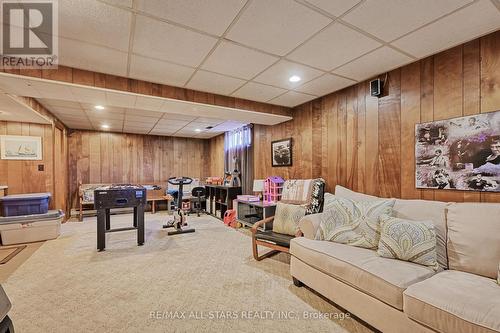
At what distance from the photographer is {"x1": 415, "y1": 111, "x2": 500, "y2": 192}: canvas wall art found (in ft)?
6.57

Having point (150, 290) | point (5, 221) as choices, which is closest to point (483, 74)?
point (150, 290)

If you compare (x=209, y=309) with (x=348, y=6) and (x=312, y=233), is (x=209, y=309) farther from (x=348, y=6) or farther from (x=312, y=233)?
(x=348, y=6)

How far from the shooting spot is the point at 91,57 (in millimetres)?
2391

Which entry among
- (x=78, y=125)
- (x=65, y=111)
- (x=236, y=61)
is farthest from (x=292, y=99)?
(x=78, y=125)

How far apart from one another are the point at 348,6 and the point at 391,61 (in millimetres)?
1205

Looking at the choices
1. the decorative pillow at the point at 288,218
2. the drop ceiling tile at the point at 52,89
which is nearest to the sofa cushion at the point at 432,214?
the decorative pillow at the point at 288,218

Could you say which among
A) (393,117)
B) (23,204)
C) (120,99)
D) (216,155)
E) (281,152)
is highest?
(120,99)

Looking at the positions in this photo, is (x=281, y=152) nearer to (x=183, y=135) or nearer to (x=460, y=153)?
(x=460, y=153)

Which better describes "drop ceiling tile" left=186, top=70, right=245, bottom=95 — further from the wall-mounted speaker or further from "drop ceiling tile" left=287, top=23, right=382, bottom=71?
the wall-mounted speaker

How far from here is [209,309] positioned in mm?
2031

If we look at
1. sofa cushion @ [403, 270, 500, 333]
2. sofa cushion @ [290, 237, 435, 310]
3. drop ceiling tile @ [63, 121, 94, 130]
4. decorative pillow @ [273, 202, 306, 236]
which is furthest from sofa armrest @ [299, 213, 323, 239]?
drop ceiling tile @ [63, 121, 94, 130]

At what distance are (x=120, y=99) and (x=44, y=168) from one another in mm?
3723

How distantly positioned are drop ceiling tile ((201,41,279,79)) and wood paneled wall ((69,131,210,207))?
547 centimetres

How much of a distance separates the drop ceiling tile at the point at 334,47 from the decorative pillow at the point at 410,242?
1.70 metres
